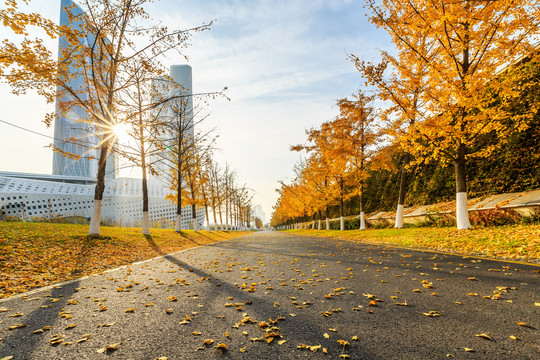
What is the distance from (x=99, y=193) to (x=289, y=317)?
12310 millimetres

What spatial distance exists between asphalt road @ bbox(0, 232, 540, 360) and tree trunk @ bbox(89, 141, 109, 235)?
750cm

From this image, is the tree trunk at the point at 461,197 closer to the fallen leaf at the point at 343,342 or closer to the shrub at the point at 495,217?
the shrub at the point at 495,217

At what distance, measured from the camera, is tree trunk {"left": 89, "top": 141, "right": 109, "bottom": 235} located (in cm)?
1148

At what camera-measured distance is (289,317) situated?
3.03 metres

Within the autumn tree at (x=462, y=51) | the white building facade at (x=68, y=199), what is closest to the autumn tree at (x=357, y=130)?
the autumn tree at (x=462, y=51)

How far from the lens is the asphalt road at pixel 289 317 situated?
2.23 m

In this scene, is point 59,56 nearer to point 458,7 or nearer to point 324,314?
point 324,314

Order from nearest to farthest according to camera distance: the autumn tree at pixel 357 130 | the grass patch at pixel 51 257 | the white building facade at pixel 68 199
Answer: the grass patch at pixel 51 257 < the autumn tree at pixel 357 130 < the white building facade at pixel 68 199

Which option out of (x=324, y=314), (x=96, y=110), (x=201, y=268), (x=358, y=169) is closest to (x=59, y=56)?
(x=96, y=110)

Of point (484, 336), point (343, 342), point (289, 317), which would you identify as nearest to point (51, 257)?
point (289, 317)

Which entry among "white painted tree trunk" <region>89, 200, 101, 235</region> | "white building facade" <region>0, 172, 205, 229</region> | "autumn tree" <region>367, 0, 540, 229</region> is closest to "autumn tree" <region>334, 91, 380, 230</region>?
"autumn tree" <region>367, 0, 540, 229</region>

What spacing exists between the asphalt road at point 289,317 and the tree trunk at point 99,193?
750 cm

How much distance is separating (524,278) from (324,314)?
3710 mm

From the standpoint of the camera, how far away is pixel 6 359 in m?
2.08
